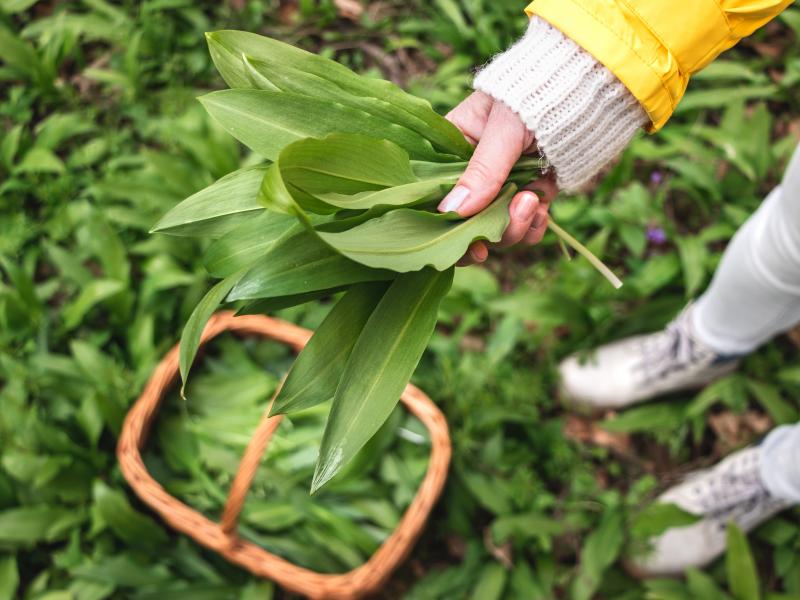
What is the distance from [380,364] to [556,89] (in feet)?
1.39

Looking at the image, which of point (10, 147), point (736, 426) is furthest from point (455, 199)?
point (10, 147)

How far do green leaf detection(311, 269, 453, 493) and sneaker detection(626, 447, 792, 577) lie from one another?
1024mm

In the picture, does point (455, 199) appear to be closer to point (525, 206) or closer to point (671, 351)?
point (525, 206)

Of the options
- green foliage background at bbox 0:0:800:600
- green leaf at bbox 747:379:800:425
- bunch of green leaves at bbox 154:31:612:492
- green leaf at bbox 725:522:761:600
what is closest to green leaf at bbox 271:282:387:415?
bunch of green leaves at bbox 154:31:612:492

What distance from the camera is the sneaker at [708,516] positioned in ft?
5.14

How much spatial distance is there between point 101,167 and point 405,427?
4.05 feet

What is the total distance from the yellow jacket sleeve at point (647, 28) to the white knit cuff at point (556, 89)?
2 centimetres

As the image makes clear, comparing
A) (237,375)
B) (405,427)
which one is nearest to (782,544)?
(405,427)

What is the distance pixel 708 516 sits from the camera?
162cm

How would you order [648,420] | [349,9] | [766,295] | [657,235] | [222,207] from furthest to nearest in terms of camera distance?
1. [349,9]
2. [657,235]
3. [648,420]
4. [766,295]
5. [222,207]

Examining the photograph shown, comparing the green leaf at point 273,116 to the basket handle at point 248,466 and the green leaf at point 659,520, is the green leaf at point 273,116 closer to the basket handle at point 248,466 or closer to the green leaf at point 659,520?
the basket handle at point 248,466

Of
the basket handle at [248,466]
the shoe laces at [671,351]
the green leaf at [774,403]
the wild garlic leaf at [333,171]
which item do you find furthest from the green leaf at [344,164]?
the green leaf at [774,403]

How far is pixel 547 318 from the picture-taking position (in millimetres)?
1721

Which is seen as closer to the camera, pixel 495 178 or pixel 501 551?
pixel 495 178
